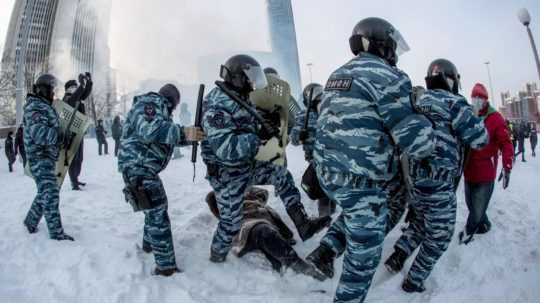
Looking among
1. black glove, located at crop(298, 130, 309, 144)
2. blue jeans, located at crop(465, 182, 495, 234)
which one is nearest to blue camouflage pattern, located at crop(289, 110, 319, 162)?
black glove, located at crop(298, 130, 309, 144)

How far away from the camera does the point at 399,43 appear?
2391 mm

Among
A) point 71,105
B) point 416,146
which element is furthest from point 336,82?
point 71,105

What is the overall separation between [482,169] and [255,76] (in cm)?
256

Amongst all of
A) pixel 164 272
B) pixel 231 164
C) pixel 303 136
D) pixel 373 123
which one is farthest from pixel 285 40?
pixel 373 123

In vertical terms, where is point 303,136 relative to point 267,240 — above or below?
above

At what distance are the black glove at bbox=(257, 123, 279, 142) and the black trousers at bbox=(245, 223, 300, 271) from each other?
0.89 meters

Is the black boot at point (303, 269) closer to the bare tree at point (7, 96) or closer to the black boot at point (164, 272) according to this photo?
the black boot at point (164, 272)

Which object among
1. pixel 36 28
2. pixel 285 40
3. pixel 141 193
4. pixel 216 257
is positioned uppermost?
pixel 36 28

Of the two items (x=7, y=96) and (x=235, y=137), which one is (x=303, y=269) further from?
(x=7, y=96)

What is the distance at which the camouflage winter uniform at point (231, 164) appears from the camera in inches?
119

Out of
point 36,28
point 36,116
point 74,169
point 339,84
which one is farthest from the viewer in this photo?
point 36,28

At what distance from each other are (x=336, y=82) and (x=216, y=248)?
2.07m

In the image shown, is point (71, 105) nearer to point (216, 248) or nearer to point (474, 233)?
point (216, 248)

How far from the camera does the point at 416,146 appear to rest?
2004mm
